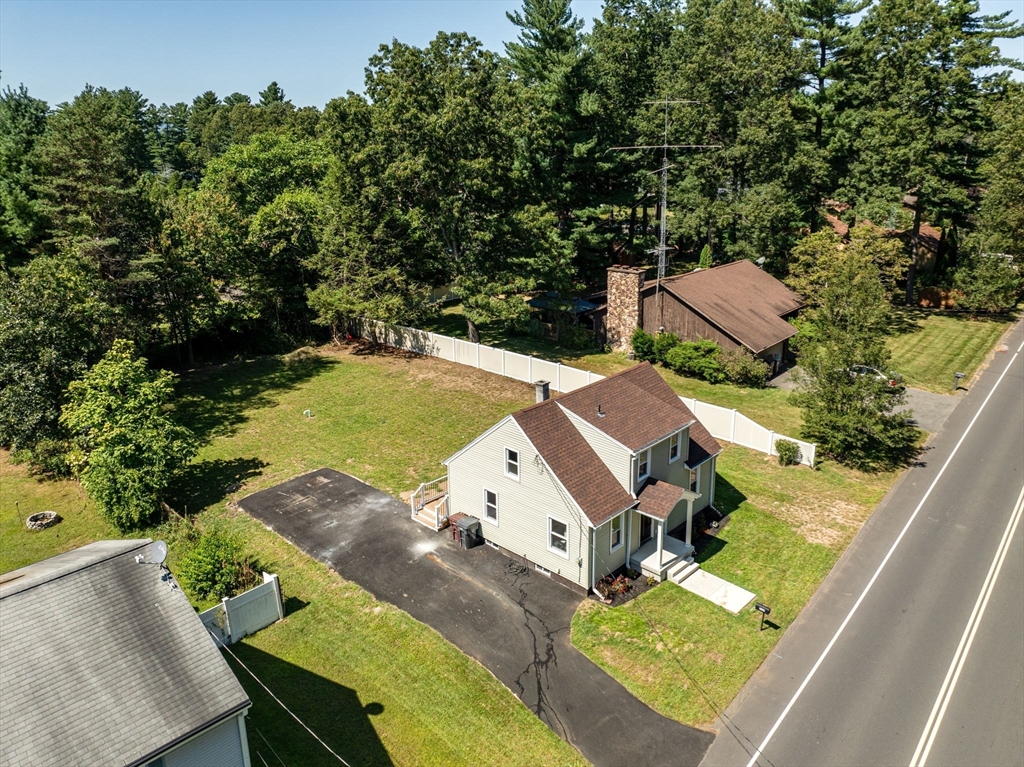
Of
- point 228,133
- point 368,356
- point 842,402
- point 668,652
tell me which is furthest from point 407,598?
point 228,133

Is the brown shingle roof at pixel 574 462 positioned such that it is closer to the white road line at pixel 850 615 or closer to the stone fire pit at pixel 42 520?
the white road line at pixel 850 615

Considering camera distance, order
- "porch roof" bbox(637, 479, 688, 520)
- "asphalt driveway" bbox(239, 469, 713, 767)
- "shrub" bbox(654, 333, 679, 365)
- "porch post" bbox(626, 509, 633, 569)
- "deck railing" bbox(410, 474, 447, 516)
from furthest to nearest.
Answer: "shrub" bbox(654, 333, 679, 365) → "deck railing" bbox(410, 474, 447, 516) → "porch post" bbox(626, 509, 633, 569) → "porch roof" bbox(637, 479, 688, 520) → "asphalt driveway" bbox(239, 469, 713, 767)

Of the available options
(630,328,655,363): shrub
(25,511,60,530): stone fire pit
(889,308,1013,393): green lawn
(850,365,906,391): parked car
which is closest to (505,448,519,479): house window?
(850,365,906,391): parked car

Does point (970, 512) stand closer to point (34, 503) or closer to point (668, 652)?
point (668, 652)

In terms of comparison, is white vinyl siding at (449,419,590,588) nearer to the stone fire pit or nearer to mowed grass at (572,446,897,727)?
mowed grass at (572,446,897,727)

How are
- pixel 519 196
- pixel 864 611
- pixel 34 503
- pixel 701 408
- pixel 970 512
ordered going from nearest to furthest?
1. pixel 864 611
2. pixel 970 512
3. pixel 34 503
4. pixel 701 408
5. pixel 519 196
